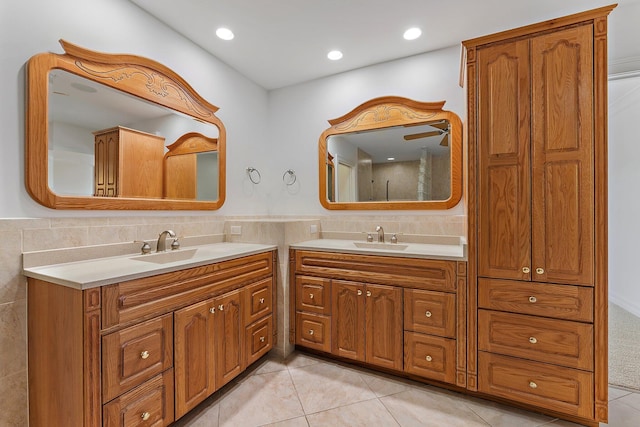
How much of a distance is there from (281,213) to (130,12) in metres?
2.03

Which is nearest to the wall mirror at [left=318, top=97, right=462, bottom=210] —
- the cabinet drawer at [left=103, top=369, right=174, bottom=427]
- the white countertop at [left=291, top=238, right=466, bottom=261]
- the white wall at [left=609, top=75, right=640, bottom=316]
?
the white countertop at [left=291, top=238, right=466, bottom=261]

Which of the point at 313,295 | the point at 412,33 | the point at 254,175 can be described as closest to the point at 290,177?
the point at 254,175

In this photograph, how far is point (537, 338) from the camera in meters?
1.66

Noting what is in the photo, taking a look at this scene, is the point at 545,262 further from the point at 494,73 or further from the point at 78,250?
the point at 78,250

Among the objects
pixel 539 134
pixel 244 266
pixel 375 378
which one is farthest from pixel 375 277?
pixel 539 134

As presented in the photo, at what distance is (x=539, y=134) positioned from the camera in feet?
5.47

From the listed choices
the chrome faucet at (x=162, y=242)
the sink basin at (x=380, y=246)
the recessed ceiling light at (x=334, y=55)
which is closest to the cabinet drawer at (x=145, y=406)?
the chrome faucet at (x=162, y=242)

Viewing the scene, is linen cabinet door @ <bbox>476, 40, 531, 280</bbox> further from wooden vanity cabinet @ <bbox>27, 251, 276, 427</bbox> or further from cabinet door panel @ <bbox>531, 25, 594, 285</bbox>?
wooden vanity cabinet @ <bbox>27, 251, 276, 427</bbox>

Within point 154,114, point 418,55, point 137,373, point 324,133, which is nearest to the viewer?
point 137,373

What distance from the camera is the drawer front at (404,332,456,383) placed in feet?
6.15

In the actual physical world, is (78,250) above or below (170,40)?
below

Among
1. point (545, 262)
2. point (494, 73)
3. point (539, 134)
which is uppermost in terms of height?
point (494, 73)

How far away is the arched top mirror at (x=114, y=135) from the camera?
1.53 m

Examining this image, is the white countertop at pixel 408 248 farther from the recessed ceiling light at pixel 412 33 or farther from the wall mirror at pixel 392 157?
the recessed ceiling light at pixel 412 33
